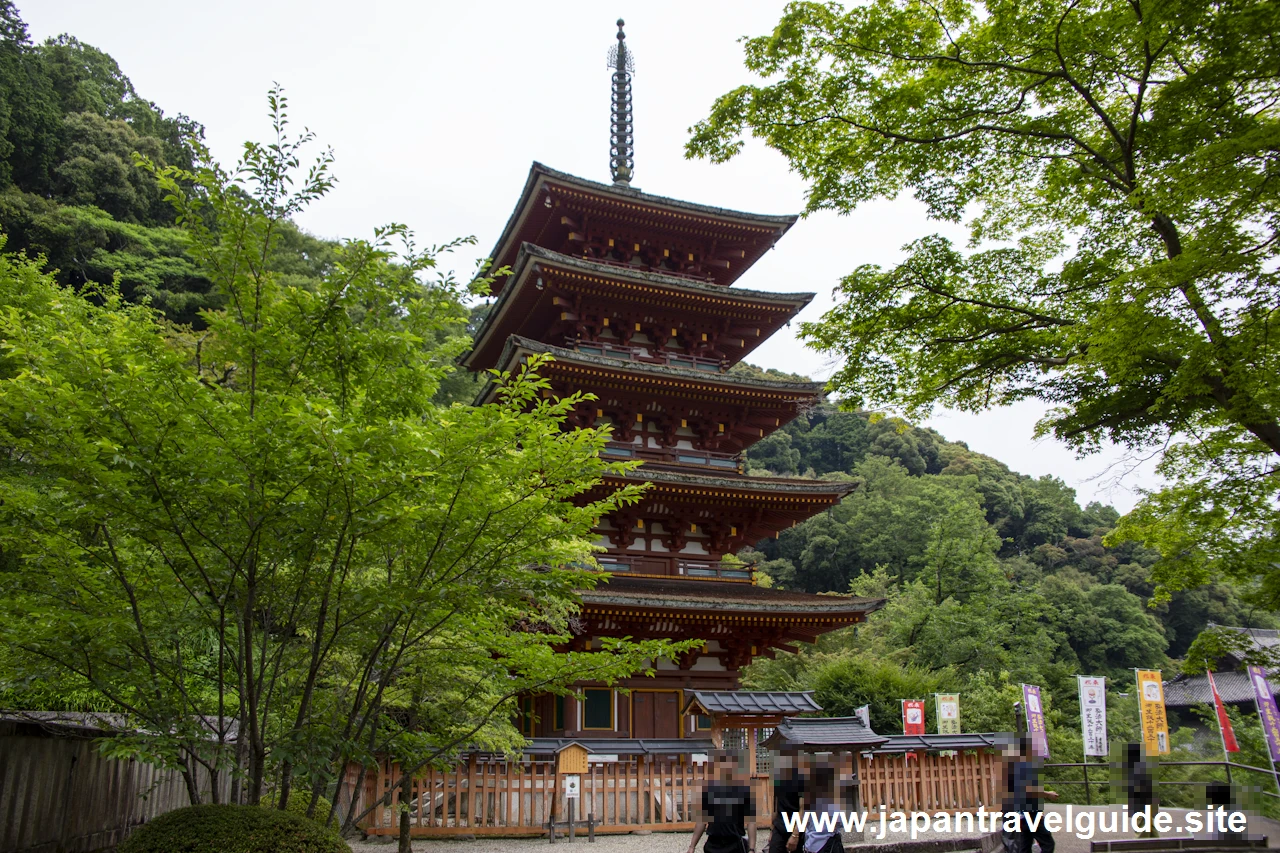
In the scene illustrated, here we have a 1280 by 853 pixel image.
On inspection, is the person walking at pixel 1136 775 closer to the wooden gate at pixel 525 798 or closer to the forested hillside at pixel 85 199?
the wooden gate at pixel 525 798

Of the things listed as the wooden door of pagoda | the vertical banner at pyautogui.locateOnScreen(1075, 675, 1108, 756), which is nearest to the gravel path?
the wooden door of pagoda

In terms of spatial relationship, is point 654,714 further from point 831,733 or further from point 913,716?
point 913,716

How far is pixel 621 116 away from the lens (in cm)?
2350

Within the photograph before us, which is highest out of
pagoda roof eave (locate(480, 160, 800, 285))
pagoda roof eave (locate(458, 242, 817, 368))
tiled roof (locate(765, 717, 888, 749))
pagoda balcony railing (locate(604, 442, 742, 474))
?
pagoda roof eave (locate(480, 160, 800, 285))

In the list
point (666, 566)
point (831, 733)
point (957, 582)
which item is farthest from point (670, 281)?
point (957, 582)

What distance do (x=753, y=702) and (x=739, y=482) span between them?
5046 mm

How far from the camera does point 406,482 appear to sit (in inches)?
190

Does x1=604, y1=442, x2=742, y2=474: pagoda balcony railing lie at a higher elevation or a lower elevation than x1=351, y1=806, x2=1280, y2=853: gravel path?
higher

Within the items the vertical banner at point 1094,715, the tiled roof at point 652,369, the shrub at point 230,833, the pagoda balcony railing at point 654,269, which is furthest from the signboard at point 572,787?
the vertical banner at point 1094,715

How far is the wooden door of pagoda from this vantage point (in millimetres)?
14867

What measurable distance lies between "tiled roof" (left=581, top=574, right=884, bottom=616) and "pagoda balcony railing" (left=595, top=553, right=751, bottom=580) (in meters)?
0.21

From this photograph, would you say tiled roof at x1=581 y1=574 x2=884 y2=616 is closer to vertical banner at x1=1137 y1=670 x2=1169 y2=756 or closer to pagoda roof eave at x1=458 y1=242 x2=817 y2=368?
pagoda roof eave at x1=458 y1=242 x2=817 y2=368

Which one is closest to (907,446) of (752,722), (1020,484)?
(1020,484)

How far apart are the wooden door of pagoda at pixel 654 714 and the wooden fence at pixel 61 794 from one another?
26.6 ft
